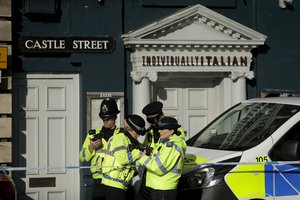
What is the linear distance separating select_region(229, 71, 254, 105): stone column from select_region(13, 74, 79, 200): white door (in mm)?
2928

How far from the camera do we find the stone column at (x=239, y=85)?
11.0m

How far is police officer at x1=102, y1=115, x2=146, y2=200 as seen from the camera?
21.2 feet

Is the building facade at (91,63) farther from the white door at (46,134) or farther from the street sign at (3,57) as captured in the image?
the street sign at (3,57)

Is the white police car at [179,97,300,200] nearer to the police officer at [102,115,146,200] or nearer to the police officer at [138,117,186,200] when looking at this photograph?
the police officer at [138,117,186,200]

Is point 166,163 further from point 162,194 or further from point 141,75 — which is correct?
point 141,75

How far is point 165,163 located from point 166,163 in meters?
0.01

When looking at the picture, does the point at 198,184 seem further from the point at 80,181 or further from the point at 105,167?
the point at 80,181

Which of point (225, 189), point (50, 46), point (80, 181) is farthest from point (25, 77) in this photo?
point (225, 189)

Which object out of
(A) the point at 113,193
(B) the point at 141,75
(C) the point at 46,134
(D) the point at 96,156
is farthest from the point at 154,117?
(C) the point at 46,134

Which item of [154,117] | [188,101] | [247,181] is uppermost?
[188,101]

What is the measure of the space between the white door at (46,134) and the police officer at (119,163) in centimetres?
416

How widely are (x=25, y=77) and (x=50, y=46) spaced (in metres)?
0.71

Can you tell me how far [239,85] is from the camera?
11086 mm

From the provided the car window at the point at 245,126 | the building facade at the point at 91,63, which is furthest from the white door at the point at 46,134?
the car window at the point at 245,126
